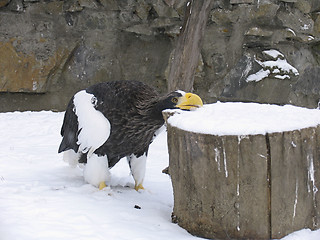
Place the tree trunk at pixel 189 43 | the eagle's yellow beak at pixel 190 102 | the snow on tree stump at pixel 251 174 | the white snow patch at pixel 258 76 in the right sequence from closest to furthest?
1. the snow on tree stump at pixel 251 174
2. the eagle's yellow beak at pixel 190 102
3. the tree trunk at pixel 189 43
4. the white snow patch at pixel 258 76

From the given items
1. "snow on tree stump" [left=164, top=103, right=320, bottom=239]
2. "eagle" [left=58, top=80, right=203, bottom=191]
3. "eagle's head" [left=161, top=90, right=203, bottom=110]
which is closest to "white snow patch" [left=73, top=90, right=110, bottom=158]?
"eagle" [left=58, top=80, right=203, bottom=191]

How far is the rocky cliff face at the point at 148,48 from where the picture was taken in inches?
238

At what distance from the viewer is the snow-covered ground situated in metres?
2.51

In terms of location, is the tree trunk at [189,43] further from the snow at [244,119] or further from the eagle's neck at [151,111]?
the snow at [244,119]

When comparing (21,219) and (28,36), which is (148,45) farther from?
(21,219)

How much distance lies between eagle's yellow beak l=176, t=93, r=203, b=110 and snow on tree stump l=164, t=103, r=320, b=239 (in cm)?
36

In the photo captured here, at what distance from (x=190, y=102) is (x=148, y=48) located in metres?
3.61

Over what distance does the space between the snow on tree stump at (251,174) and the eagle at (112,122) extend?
67 cm

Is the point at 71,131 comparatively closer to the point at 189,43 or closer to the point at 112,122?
the point at 112,122

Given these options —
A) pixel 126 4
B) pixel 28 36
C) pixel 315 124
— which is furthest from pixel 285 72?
pixel 315 124

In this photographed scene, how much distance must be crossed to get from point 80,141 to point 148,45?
10.6 ft

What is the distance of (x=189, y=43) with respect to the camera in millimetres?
4727

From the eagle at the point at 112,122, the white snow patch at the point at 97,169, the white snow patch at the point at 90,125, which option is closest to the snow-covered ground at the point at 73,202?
the white snow patch at the point at 97,169

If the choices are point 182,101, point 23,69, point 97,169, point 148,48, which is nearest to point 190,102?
point 182,101
